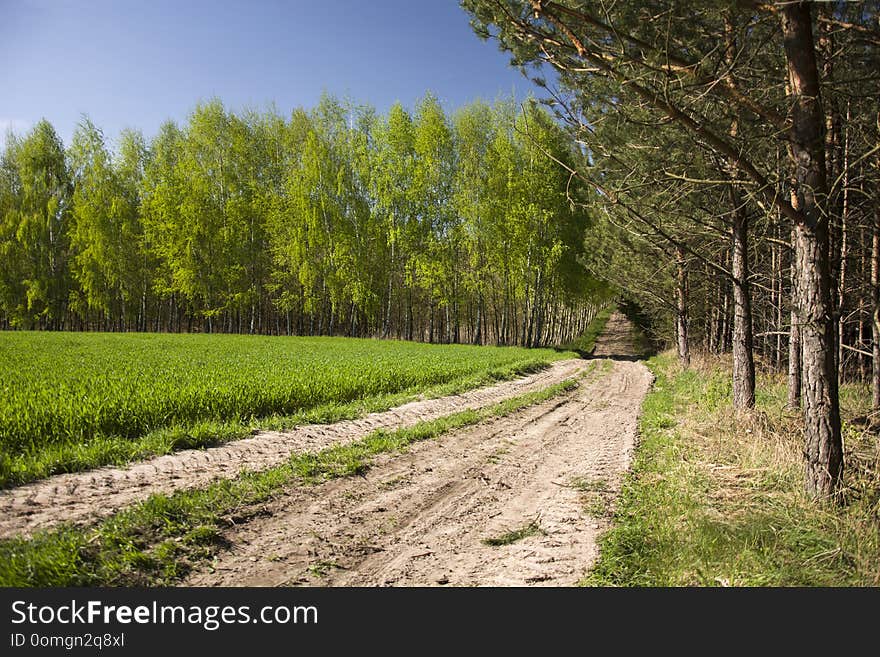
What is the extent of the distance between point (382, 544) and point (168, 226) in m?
36.6

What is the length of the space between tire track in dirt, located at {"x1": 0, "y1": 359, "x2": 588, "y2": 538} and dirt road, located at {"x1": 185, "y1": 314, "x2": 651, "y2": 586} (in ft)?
3.99

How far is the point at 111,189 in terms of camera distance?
33688 millimetres

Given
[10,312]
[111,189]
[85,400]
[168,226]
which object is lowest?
[85,400]

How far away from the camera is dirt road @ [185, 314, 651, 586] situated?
328cm

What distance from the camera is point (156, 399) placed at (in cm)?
723

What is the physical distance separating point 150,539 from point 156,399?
431 centimetres

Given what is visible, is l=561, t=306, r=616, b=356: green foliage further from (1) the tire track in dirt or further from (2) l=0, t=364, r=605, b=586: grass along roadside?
(2) l=0, t=364, r=605, b=586: grass along roadside

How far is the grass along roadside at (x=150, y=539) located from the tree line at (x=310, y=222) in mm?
24744

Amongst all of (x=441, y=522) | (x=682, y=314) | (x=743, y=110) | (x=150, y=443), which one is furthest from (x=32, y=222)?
(x=682, y=314)

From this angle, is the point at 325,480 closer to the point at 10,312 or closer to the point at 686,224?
the point at 686,224

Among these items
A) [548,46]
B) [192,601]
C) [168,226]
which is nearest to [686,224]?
[548,46]

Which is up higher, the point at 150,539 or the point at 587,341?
the point at 587,341

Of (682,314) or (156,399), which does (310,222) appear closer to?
(682,314)

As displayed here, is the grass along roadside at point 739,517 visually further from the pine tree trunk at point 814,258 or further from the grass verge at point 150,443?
the grass verge at point 150,443
